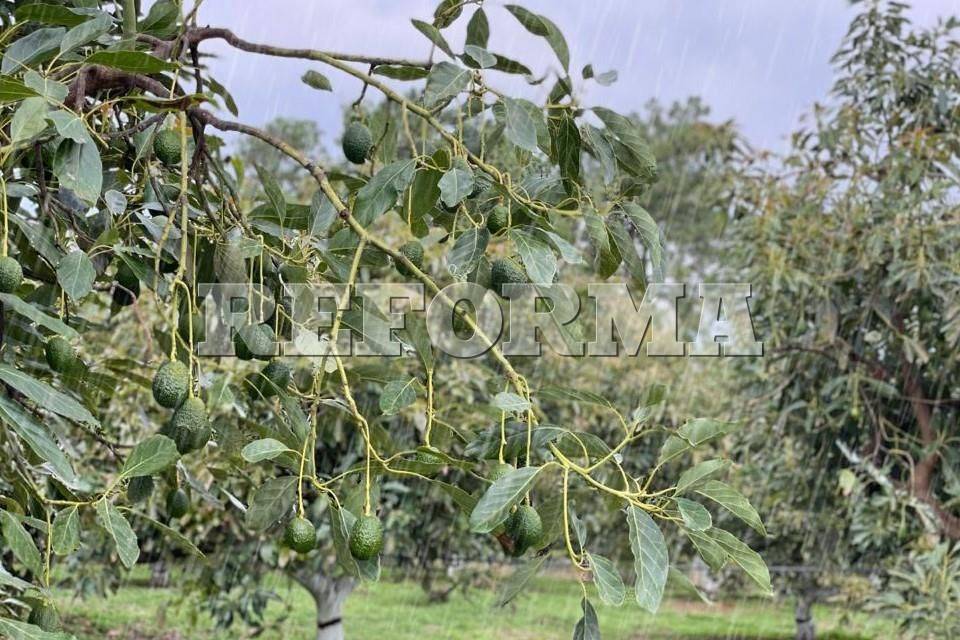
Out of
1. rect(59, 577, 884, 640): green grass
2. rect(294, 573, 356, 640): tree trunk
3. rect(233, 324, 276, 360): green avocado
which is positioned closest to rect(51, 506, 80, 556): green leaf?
rect(233, 324, 276, 360): green avocado

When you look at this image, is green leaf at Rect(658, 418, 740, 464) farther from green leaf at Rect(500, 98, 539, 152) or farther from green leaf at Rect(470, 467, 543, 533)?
green leaf at Rect(500, 98, 539, 152)

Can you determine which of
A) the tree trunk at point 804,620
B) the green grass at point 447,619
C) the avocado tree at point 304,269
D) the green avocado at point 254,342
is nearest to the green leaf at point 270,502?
the avocado tree at point 304,269

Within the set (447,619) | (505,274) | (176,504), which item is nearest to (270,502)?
(176,504)

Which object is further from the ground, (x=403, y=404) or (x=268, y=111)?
(x=268, y=111)

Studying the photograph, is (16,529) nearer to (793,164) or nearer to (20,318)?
(20,318)

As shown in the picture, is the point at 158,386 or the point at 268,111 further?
the point at 268,111

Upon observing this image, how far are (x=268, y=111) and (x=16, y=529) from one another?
306cm

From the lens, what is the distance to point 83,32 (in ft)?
3.07

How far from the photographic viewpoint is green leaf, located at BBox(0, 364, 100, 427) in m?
0.85

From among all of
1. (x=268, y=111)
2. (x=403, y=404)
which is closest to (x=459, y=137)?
(x=403, y=404)

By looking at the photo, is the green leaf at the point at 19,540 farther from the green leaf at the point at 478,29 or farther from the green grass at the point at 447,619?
the green grass at the point at 447,619

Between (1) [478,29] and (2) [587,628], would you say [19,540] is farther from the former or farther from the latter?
(1) [478,29]

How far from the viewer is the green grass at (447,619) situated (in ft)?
20.7

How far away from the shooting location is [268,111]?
3.78 meters
